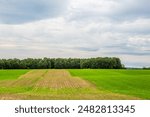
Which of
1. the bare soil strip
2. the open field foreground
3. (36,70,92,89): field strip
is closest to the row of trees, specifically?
(36,70,92,89): field strip

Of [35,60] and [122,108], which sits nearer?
[122,108]

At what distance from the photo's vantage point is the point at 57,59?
19312 centimetres

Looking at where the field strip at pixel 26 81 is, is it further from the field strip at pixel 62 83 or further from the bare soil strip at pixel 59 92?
the field strip at pixel 62 83

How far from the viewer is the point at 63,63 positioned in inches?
7224

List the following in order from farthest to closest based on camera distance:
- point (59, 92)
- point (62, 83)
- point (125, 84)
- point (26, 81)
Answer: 1. point (26, 81)
2. point (62, 83)
3. point (125, 84)
4. point (59, 92)

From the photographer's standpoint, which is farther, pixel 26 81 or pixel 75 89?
pixel 26 81

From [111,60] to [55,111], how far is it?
163m

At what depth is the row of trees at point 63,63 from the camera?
6578 inches

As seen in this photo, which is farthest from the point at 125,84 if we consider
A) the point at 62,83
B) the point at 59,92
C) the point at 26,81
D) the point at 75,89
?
the point at 26,81

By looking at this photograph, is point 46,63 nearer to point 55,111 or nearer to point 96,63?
point 96,63

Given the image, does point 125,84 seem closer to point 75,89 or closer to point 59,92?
point 75,89

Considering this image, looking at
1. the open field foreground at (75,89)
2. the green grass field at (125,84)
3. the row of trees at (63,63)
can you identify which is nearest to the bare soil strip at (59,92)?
the open field foreground at (75,89)

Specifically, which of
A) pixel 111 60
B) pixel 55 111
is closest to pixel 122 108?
pixel 55 111

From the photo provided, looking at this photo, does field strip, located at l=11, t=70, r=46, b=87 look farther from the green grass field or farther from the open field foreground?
the green grass field
